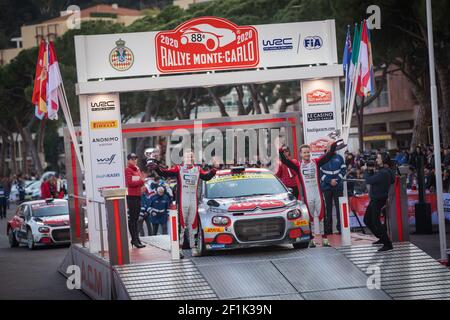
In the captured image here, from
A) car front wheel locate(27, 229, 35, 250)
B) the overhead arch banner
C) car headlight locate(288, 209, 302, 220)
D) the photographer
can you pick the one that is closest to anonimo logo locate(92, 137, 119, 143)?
the overhead arch banner

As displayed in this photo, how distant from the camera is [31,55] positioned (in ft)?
218

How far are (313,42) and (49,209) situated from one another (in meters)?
11.4

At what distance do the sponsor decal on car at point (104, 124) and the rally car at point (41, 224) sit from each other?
8.42 m

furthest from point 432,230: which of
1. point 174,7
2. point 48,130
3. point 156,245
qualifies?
point 48,130

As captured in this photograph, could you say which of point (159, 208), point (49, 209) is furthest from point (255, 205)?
point (49, 209)

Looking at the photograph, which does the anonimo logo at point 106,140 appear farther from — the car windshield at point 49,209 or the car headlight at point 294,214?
the car windshield at point 49,209

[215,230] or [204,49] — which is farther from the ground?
[204,49]

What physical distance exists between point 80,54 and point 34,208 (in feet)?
32.7

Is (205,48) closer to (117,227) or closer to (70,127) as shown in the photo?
(70,127)

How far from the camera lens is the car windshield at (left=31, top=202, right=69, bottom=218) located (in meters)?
26.2

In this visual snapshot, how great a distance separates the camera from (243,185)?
15.8 metres

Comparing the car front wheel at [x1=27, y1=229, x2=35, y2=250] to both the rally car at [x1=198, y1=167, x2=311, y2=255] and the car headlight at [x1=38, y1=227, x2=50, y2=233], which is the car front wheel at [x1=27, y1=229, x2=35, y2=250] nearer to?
the car headlight at [x1=38, y1=227, x2=50, y2=233]

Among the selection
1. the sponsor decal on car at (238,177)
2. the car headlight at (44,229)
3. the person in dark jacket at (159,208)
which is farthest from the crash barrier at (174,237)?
the car headlight at (44,229)
